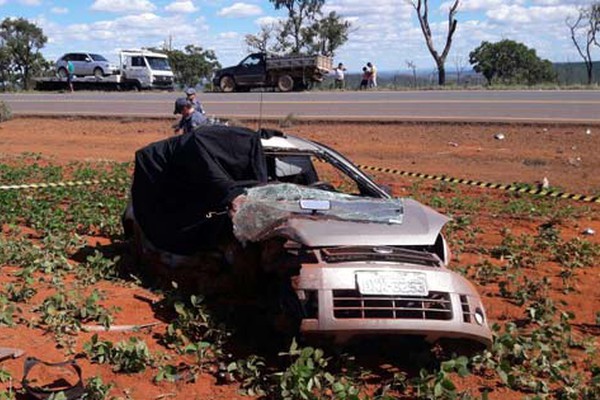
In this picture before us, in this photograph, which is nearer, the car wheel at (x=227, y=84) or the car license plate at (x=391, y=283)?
the car license plate at (x=391, y=283)

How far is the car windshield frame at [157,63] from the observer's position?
40.8 meters

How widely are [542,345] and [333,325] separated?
166 cm

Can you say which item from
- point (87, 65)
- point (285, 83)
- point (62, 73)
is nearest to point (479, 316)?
point (285, 83)

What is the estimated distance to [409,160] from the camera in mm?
17016

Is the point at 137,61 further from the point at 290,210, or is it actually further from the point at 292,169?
the point at 290,210

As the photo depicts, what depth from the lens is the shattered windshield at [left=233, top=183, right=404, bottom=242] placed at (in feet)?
19.2

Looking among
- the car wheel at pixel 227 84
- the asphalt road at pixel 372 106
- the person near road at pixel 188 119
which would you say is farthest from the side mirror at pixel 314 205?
the car wheel at pixel 227 84

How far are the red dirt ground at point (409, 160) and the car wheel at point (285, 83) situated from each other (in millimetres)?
10958

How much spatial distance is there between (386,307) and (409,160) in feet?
39.9

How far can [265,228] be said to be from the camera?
5.81 meters

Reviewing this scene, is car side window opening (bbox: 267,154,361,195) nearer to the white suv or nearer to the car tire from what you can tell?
the white suv

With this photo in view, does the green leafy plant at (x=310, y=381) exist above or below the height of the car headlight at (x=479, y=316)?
below

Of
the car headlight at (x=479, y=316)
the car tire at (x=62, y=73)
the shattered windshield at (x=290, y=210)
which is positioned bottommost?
the car headlight at (x=479, y=316)

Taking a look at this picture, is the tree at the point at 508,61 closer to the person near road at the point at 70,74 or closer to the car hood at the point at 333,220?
the person near road at the point at 70,74
